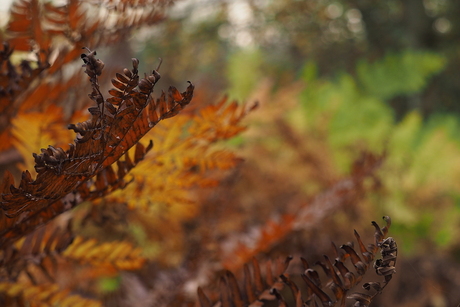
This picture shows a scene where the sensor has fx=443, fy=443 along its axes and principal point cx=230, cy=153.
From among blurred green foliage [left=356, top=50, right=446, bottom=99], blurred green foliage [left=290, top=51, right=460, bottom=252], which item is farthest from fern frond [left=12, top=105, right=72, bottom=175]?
blurred green foliage [left=356, top=50, right=446, bottom=99]

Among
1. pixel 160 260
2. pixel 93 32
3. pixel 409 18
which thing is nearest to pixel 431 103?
pixel 409 18

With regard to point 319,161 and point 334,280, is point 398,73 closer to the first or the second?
point 319,161

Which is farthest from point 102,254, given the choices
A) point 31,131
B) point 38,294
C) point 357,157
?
point 357,157

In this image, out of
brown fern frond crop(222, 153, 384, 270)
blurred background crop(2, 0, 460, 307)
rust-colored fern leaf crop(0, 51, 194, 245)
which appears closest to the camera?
rust-colored fern leaf crop(0, 51, 194, 245)

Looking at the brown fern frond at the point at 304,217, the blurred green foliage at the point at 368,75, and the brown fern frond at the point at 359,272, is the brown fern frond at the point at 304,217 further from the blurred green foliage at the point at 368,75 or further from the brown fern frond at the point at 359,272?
the blurred green foliage at the point at 368,75

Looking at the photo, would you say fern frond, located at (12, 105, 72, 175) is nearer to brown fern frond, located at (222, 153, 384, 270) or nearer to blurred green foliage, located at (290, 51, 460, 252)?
brown fern frond, located at (222, 153, 384, 270)

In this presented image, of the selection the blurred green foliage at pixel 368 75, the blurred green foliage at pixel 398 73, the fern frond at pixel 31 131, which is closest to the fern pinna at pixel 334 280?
the fern frond at pixel 31 131
